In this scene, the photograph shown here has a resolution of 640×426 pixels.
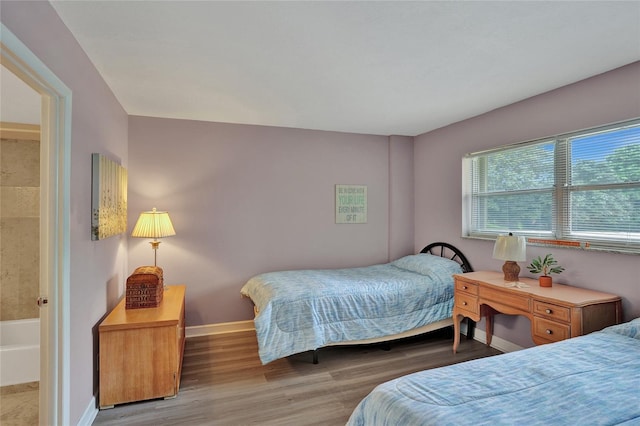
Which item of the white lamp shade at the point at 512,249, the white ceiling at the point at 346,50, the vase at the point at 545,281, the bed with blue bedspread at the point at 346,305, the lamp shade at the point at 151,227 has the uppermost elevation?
the white ceiling at the point at 346,50

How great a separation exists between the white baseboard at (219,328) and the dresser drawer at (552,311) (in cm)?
293

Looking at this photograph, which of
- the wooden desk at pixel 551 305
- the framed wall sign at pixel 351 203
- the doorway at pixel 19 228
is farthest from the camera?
the framed wall sign at pixel 351 203

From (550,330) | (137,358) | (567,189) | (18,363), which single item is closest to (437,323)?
(550,330)

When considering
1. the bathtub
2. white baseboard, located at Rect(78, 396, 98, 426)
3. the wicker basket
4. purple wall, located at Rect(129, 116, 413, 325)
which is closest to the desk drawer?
purple wall, located at Rect(129, 116, 413, 325)

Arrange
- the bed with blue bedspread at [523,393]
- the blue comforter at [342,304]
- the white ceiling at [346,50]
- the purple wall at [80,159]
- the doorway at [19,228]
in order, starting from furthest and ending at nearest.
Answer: the doorway at [19,228] < the blue comforter at [342,304] < the white ceiling at [346,50] < the purple wall at [80,159] < the bed with blue bedspread at [523,393]

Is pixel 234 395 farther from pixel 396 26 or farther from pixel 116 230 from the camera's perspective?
pixel 396 26

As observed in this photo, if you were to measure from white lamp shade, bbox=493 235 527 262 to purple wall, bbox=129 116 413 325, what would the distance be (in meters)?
1.74

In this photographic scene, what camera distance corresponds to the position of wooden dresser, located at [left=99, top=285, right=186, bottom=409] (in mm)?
2275

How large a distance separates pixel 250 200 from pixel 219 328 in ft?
5.04

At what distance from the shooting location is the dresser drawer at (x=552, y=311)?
7.16 ft

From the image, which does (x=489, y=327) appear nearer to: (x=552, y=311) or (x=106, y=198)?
(x=552, y=311)

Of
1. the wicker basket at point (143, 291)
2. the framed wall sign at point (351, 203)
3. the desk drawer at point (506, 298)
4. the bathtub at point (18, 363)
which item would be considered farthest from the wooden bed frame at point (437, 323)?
the bathtub at point (18, 363)

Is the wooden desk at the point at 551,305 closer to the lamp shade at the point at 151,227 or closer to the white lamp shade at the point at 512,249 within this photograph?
the white lamp shade at the point at 512,249

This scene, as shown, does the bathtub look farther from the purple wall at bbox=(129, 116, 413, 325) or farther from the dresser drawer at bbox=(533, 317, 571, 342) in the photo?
the dresser drawer at bbox=(533, 317, 571, 342)
